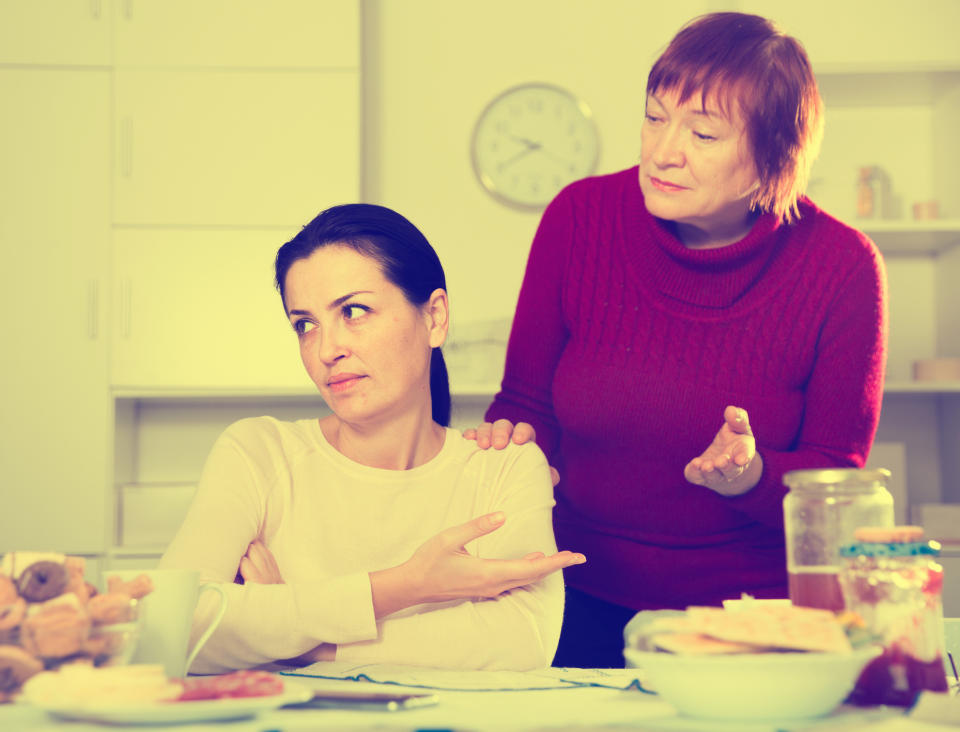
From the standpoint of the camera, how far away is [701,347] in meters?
1.62

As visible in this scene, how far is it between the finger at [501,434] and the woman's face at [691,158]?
361 millimetres

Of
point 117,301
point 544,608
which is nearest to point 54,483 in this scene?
point 117,301

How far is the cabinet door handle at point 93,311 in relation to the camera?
3.19 metres

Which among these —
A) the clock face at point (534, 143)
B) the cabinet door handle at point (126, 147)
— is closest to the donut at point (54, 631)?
the cabinet door handle at point (126, 147)

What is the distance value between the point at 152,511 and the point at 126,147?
1050mm

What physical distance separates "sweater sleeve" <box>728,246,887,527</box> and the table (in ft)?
2.29

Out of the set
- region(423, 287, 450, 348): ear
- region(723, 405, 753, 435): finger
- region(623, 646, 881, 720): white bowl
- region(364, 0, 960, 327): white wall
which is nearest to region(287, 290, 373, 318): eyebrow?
region(423, 287, 450, 348): ear

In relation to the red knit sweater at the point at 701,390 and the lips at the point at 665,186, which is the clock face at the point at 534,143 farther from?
the lips at the point at 665,186

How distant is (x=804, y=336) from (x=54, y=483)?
2.33 m

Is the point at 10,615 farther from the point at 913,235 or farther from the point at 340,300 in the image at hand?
the point at 913,235

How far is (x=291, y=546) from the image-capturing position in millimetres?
1374

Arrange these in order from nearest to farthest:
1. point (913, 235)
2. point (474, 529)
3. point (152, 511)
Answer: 1. point (474, 529)
2. point (152, 511)
3. point (913, 235)

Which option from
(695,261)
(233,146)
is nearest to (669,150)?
(695,261)

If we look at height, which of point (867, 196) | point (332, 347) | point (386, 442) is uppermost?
point (867, 196)
